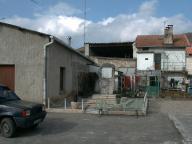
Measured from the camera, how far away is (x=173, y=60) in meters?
45.8

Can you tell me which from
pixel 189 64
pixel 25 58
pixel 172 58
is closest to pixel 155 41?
pixel 172 58

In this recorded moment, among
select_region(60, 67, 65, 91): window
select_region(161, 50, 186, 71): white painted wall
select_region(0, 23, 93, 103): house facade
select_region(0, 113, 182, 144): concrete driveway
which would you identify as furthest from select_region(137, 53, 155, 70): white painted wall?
select_region(0, 113, 182, 144): concrete driveway

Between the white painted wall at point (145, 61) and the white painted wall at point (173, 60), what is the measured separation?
5.57 feet

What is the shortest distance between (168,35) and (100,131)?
115 ft

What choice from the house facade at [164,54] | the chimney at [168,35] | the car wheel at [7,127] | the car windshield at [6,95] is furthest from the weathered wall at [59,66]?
the chimney at [168,35]

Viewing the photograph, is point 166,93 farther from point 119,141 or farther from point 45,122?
point 119,141

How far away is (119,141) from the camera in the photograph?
1052 cm

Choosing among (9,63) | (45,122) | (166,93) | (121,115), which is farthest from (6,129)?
(166,93)

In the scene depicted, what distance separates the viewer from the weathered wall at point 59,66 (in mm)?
18719

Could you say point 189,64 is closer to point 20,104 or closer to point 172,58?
point 172,58

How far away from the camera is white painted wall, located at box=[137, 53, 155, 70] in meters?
44.8

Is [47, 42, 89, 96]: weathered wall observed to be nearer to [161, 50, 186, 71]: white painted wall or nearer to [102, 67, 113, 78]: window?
[102, 67, 113, 78]: window

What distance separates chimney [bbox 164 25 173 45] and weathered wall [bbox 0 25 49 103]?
29.8 metres

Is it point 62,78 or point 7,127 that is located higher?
point 62,78
